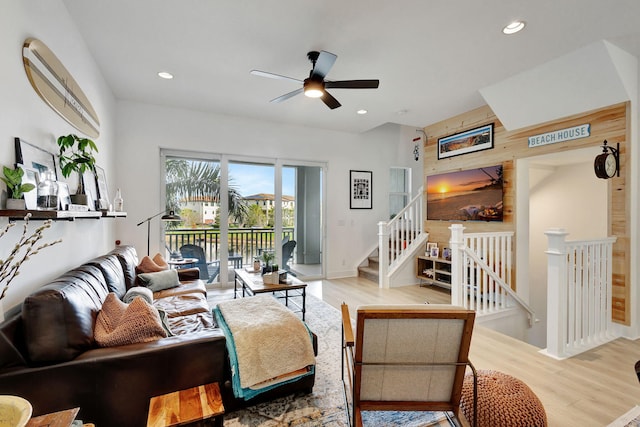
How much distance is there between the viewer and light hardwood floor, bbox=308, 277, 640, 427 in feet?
6.57

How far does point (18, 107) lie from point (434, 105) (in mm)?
4605

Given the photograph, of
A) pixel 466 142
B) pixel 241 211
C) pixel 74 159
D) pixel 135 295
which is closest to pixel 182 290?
pixel 135 295

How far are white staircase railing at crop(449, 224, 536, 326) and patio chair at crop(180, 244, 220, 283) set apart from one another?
12.0 feet

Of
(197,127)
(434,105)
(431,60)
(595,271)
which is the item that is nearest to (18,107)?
(197,127)

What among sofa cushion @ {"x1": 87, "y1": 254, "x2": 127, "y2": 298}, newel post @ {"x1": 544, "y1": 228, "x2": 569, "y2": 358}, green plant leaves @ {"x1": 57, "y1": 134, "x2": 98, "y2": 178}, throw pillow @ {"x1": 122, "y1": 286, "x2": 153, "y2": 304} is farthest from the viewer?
newel post @ {"x1": 544, "y1": 228, "x2": 569, "y2": 358}

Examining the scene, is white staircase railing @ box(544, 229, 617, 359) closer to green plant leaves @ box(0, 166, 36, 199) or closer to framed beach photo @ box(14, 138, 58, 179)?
green plant leaves @ box(0, 166, 36, 199)

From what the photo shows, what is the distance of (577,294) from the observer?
2.95 metres

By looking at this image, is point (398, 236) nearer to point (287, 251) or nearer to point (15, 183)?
point (287, 251)

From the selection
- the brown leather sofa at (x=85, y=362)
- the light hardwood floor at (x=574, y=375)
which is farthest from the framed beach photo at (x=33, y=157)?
the light hardwood floor at (x=574, y=375)

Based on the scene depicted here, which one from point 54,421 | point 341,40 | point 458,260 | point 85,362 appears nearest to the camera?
point 54,421

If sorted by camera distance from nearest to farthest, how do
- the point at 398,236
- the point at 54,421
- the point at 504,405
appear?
1. the point at 54,421
2. the point at 504,405
3. the point at 398,236

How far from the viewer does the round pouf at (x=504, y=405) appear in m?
1.62

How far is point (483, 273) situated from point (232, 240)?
3.84 metres

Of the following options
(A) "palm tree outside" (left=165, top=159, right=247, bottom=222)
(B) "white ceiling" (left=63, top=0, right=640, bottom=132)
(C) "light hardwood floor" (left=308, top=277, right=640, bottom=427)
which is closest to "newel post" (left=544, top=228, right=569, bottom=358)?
(C) "light hardwood floor" (left=308, top=277, right=640, bottom=427)
